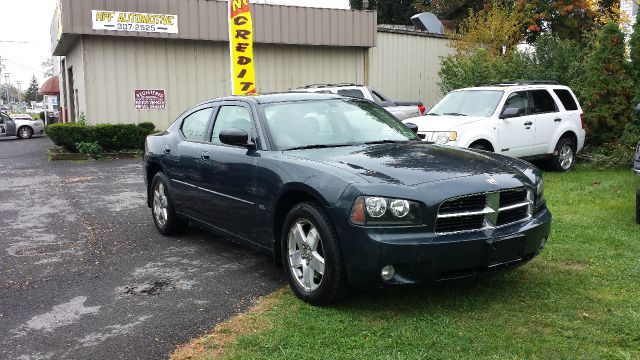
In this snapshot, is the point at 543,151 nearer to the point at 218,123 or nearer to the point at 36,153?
the point at 218,123

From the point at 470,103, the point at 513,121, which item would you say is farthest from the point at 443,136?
the point at 513,121

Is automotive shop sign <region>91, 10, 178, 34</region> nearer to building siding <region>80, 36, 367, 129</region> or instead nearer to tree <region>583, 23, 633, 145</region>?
building siding <region>80, 36, 367, 129</region>

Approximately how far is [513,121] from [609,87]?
3.02 metres

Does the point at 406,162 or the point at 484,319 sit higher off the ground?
the point at 406,162

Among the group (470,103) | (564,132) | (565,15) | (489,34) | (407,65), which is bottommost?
(564,132)

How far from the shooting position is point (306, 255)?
14.8 ft

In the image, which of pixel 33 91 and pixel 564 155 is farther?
pixel 33 91

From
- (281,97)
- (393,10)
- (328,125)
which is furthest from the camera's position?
(393,10)

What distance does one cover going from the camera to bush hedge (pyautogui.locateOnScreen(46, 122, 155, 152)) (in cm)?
1628

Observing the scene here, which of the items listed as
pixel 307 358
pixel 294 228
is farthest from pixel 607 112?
pixel 307 358

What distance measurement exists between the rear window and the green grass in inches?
258

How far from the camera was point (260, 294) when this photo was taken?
490 cm

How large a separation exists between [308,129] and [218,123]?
1146 mm

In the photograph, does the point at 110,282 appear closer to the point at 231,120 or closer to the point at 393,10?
the point at 231,120
